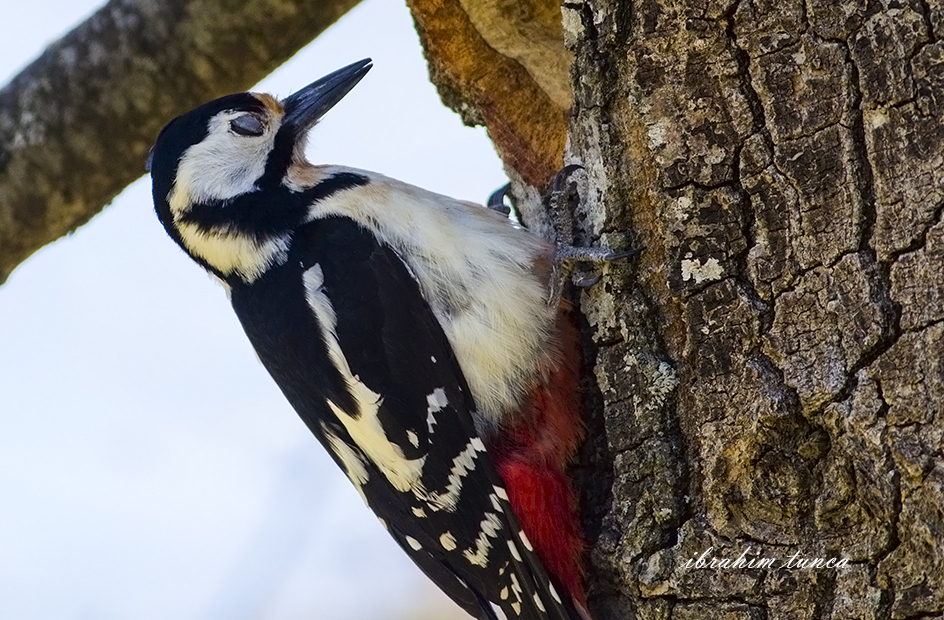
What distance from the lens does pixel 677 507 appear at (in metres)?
1.94

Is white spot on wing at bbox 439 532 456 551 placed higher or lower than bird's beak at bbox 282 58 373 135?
lower

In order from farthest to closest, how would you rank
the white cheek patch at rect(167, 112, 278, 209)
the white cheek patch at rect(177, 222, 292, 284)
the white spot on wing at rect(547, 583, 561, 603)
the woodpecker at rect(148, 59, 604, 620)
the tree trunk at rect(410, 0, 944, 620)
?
the white cheek patch at rect(167, 112, 278, 209) → the white cheek patch at rect(177, 222, 292, 284) → the woodpecker at rect(148, 59, 604, 620) → the white spot on wing at rect(547, 583, 561, 603) → the tree trunk at rect(410, 0, 944, 620)

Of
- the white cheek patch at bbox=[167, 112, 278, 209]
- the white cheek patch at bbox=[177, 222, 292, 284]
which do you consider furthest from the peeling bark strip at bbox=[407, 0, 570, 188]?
the white cheek patch at bbox=[177, 222, 292, 284]

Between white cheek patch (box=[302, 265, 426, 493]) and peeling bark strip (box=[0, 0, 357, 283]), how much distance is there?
0.77 m

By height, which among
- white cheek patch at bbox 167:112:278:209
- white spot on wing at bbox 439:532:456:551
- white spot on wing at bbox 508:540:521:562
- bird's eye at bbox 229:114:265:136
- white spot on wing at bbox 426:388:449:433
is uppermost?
bird's eye at bbox 229:114:265:136

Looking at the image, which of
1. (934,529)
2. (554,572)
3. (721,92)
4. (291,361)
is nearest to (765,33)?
(721,92)

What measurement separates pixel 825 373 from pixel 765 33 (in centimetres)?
65

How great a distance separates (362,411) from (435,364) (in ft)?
0.72

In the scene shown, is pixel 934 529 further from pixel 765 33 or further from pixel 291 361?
pixel 291 361

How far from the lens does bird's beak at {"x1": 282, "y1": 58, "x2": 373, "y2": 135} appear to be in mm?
2834

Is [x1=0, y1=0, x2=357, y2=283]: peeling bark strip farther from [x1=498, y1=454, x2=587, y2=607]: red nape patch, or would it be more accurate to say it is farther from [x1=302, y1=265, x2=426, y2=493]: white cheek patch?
[x1=498, y1=454, x2=587, y2=607]: red nape patch

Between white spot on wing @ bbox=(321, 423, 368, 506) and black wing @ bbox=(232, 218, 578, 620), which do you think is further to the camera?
white spot on wing @ bbox=(321, 423, 368, 506)

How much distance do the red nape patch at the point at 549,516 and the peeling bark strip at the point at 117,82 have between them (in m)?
1.40

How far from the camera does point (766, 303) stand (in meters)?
1.83
